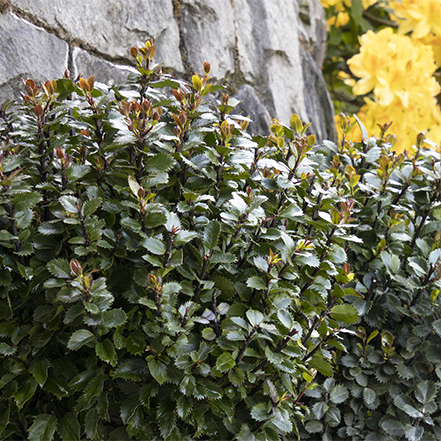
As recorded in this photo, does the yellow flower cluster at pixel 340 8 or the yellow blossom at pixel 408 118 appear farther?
the yellow flower cluster at pixel 340 8

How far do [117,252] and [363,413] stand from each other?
3.25 ft

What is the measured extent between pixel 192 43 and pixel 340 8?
201 centimetres

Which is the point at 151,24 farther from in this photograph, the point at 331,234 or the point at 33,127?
the point at 331,234

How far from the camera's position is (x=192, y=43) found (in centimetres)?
212

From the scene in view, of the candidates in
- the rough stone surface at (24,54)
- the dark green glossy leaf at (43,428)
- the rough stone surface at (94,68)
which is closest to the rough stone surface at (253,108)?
the rough stone surface at (94,68)

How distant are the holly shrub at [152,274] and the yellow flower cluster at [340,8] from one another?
2769 millimetres

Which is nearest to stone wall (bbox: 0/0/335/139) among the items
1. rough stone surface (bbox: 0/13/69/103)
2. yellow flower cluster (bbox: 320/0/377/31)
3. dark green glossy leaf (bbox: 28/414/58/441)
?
rough stone surface (bbox: 0/13/69/103)

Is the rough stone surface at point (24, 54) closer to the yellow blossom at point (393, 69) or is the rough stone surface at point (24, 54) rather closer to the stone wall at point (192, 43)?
the stone wall at point (192, 43)

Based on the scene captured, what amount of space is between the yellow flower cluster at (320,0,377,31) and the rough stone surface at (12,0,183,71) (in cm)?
193

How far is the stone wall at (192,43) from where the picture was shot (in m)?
1.50

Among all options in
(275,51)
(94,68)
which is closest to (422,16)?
(275,51)

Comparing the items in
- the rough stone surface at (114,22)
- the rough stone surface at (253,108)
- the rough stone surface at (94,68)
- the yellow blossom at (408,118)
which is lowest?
the yellow blossom at (408,118)

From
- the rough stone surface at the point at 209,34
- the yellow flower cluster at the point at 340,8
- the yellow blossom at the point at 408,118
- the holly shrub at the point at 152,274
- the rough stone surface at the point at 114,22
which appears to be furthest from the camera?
the yellow flower cluster at the point at 340,8

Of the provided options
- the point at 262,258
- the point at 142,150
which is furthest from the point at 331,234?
the point at 142,150
